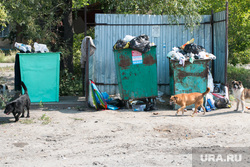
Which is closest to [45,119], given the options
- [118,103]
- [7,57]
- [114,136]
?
[114,136]

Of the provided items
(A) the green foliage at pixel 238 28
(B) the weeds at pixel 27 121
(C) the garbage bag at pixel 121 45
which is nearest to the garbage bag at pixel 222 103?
(C) the garbage bag at pixel 121 45

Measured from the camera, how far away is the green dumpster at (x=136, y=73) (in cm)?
843

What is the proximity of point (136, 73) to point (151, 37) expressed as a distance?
1.60 meters

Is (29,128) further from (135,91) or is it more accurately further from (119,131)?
(135,91)

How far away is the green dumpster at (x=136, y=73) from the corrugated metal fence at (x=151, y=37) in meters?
0.99

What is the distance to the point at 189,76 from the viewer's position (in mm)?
8453

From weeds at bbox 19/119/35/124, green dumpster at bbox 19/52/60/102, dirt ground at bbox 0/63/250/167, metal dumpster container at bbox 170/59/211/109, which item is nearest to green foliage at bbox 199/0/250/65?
metal dumpster container at bbox 170/59/211/109

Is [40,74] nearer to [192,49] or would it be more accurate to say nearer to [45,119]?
[45,119]

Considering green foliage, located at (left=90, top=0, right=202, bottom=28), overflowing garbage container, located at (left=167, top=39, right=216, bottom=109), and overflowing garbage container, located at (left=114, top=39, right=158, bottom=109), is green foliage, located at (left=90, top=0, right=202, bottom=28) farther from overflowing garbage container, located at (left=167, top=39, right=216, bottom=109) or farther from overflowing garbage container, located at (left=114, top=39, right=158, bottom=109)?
overflowing garbage container, located at (left=114, top=39, right=158, bottom=109)

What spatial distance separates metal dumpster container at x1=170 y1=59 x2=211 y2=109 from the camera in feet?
27.5

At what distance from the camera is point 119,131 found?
6.44 metres

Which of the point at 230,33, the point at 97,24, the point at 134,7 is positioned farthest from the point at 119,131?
the point at 230,33

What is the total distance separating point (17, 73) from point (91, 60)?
6.93 feet

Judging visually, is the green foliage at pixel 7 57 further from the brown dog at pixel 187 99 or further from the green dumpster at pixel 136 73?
the brown dog at pixel 187 99
